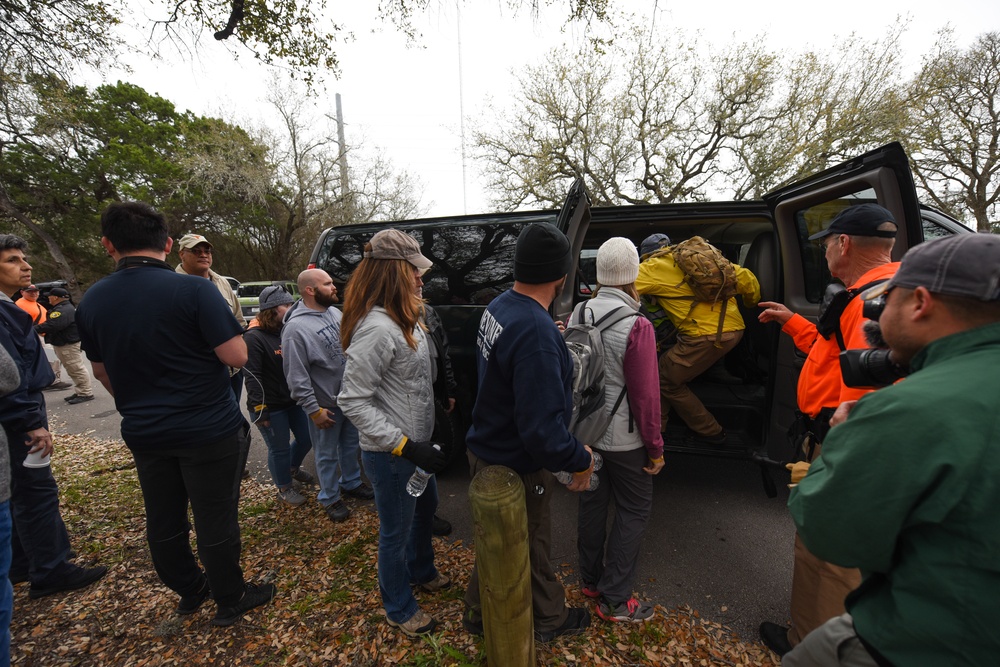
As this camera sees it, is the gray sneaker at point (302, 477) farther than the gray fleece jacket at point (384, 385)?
Yes

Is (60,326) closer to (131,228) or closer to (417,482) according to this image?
(131,228)

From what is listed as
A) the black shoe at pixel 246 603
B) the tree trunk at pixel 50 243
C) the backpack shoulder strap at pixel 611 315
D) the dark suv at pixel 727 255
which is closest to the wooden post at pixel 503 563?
the backpack shoulder strap at pixel 611 315

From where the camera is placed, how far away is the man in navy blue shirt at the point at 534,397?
61.9 inches

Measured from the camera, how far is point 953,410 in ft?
2.57

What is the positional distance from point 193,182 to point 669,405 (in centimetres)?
2302

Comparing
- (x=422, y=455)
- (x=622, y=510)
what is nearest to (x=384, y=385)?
(x=422, y=455)

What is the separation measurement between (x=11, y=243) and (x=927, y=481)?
4218 millimetres

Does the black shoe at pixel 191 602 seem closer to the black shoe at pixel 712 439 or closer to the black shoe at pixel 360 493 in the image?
the black shoe at pixel 360 493

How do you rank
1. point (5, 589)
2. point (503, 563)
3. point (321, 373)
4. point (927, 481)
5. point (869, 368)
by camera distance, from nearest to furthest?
point (927, 481)
point (869, 368)
point (503, 563)
point (5, 589)
point (321, 373)

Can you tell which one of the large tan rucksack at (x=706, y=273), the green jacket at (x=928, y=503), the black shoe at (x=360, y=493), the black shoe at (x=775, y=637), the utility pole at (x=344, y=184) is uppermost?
the utility pole at (x=344, y=184)

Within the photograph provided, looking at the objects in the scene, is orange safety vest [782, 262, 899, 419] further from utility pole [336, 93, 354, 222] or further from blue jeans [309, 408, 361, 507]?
utility pole [336, 93, 354, 222]

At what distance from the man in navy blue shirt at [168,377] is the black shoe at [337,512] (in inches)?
38.9

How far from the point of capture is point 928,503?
813 mm

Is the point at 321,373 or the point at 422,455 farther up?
the point at 321,373
